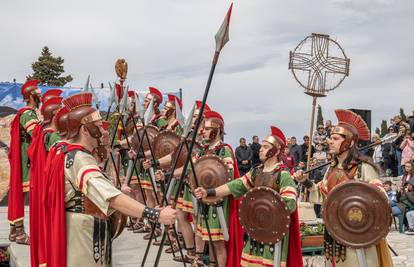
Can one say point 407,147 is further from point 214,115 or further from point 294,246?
point 294,246

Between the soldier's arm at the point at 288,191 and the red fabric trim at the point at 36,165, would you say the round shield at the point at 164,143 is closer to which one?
the red fabric trim at the point at 36,165

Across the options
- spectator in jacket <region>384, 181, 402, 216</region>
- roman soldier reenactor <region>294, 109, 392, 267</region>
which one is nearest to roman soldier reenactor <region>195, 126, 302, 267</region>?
roman soldier reenactor <region>294, 109, 392, 267</region>

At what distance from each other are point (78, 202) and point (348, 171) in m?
2.30

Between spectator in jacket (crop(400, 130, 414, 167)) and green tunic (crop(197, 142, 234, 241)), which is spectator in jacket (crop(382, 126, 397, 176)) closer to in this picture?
spectator in jacket (crop(400, 130, 414, 167))

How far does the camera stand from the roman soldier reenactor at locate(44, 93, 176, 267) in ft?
10.8

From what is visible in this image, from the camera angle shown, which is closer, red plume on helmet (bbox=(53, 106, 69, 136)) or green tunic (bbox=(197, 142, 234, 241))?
red plume on helmet (bbox=(53, 106, 69, 136))

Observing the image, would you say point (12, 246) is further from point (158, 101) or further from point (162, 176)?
point (158, 101)

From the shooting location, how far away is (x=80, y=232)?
3.34 metres

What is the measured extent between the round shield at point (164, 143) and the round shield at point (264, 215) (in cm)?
231

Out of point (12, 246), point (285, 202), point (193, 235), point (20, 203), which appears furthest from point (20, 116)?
point (285, 202)

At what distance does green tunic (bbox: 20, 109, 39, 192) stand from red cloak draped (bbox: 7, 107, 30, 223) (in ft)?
0.15

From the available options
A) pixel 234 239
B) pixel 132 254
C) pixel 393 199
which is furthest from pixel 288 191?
pixel 393 199

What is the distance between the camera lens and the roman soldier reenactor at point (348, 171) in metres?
4.05

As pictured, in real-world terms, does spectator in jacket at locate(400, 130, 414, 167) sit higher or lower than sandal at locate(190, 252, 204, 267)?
higher
